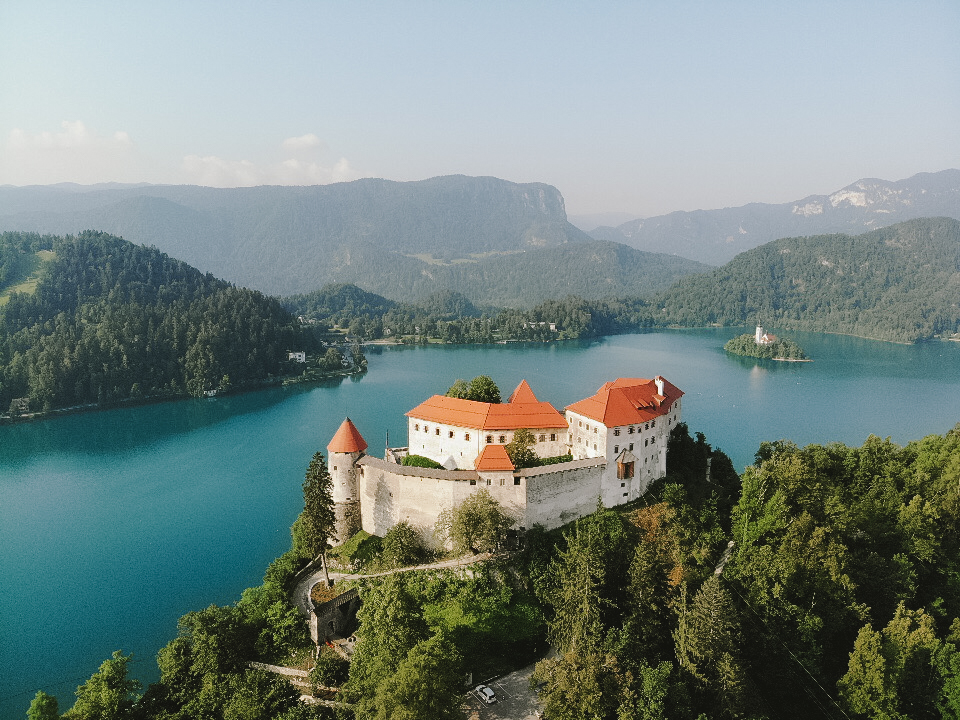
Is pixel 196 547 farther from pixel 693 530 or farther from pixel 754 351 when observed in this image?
pixel 754 351

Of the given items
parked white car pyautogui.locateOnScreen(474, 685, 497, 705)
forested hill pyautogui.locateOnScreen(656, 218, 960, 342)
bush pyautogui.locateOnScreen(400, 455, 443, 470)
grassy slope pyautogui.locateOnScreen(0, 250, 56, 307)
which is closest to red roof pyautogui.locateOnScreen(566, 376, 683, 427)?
bush pyautogui.locateOnScreen(400, 455, 443, 470)

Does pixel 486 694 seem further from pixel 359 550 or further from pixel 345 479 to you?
pixel 345 479

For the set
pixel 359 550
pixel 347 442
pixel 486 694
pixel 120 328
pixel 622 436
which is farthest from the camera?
pixel 120 328

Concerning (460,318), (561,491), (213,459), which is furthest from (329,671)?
(460,318)

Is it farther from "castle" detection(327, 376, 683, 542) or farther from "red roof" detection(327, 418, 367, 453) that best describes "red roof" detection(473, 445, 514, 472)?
"red roof" detection(327, 418, 367, 453)

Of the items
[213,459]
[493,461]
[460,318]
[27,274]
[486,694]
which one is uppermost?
[27,274]

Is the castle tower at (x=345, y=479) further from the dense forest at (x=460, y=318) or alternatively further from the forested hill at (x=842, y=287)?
the forested hill at (x=842, y=287)
